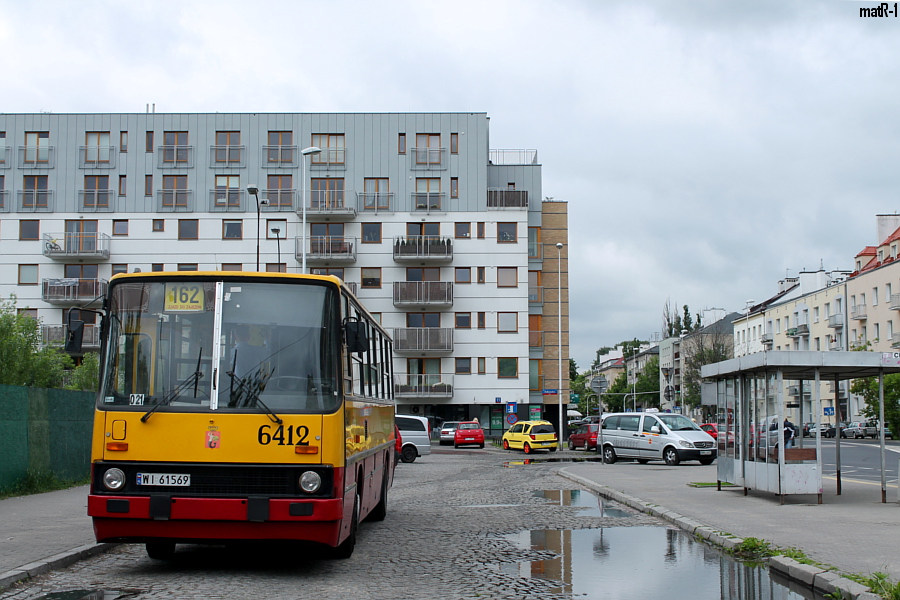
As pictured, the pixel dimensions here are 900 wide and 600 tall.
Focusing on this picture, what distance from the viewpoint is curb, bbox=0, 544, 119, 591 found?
8.57 metres

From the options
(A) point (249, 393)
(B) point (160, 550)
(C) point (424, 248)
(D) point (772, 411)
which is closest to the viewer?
(A) point (249, 393)

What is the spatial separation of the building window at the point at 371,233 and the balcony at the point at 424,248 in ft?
4.80

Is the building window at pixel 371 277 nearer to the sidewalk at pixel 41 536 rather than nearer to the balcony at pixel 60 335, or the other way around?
the balcony at pixel 60 335

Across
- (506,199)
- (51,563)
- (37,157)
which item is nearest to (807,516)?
(51,563)

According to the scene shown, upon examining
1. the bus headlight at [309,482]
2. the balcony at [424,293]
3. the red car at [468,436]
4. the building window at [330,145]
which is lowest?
the red car at [468,436]

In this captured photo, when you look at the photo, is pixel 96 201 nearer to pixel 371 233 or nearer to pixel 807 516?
pixel 371 233

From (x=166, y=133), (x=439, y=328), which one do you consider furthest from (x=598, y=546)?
(x=166, y=133)

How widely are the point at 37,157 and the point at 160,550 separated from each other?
180 ft

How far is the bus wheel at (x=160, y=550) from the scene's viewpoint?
983 cm

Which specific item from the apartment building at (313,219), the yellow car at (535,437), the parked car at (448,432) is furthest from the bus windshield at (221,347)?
the apartment building at (313,219)

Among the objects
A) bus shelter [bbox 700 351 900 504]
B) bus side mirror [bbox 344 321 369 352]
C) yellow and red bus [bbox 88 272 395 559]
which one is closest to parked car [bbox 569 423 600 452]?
bus shelter [bbox 700 351 900 504]

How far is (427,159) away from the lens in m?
59.0

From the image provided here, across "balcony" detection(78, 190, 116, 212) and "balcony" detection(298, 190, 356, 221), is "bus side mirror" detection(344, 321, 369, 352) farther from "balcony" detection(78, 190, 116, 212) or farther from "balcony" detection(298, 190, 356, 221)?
"balcony" detection(78, 190, 116, 212)

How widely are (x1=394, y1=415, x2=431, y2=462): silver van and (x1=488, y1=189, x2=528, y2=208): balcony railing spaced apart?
2588cm
